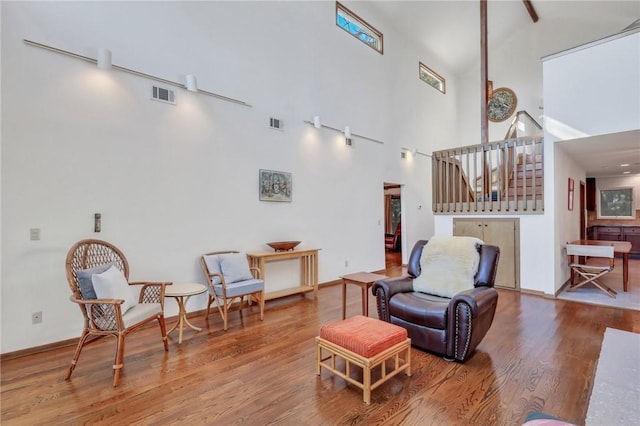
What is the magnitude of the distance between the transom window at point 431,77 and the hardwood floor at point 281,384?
7.46m

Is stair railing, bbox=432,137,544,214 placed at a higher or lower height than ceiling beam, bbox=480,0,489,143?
lower

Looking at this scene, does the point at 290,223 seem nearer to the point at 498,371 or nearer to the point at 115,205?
the point at 115,205

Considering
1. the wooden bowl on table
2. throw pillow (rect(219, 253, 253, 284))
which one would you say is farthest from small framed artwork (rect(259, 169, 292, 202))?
throw pillow (rect(219, 253, 253, 284))

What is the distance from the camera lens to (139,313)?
8.39 ft

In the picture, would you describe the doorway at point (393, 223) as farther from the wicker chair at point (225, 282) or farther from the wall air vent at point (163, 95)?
the wall air vent at point (163, 95)

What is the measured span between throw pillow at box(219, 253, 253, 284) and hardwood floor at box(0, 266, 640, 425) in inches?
26.0

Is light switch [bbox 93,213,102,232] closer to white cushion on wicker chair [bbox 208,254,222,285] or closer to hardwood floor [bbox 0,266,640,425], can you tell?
hardwood floor [bbox 0,266,640,425]

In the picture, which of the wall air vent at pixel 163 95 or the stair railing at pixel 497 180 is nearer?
the wall air vent at pixel 163 95

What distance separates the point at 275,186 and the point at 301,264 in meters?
1.44

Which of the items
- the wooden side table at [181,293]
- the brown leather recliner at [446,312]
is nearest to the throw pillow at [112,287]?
the wooden side table at [181,293]

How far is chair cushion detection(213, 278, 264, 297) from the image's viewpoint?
11.6 ft

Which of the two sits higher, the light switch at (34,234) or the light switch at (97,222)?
the light switch at (97,222)

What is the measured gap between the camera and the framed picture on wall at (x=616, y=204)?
8297 millimetres

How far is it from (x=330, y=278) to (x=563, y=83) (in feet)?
15.8
